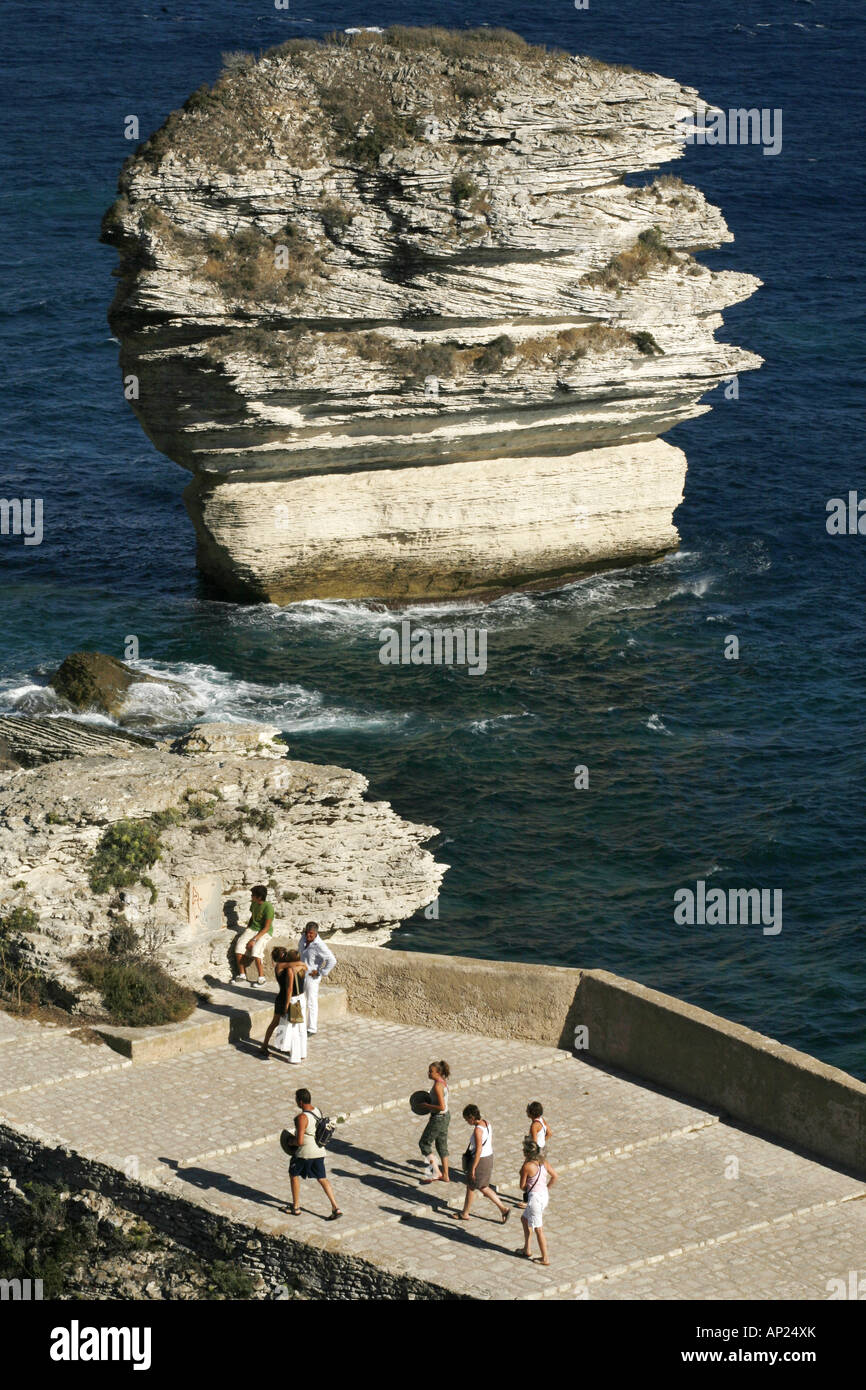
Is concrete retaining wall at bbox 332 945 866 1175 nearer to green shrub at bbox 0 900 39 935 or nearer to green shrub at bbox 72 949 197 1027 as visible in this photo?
green shrub at bbox 72 949 197 1027

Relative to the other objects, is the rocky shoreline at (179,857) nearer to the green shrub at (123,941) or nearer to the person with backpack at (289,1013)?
the green shrub at (123,941)

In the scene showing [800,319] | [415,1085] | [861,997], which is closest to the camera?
[415,1085]

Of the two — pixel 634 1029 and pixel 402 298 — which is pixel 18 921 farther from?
pixel 402 298

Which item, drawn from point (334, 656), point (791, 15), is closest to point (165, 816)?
point (334, 656)

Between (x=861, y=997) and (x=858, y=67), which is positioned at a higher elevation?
(x=858, y=67)

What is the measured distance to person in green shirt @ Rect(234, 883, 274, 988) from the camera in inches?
1170

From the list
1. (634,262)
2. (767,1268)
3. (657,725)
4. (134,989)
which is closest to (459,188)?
(634,262)

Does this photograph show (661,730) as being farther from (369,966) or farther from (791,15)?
(791,15)

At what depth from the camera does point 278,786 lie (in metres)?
31.7

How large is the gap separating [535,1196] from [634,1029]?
517cm

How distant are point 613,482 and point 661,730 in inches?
428

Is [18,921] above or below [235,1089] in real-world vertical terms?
above

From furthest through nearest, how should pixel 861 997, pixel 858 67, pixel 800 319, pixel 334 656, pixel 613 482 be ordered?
pixel 858 67 → pixel 800 319 → pixel 613 482 → pixel 334 656 → pixel 861 997

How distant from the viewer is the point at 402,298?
5003 centimetres
